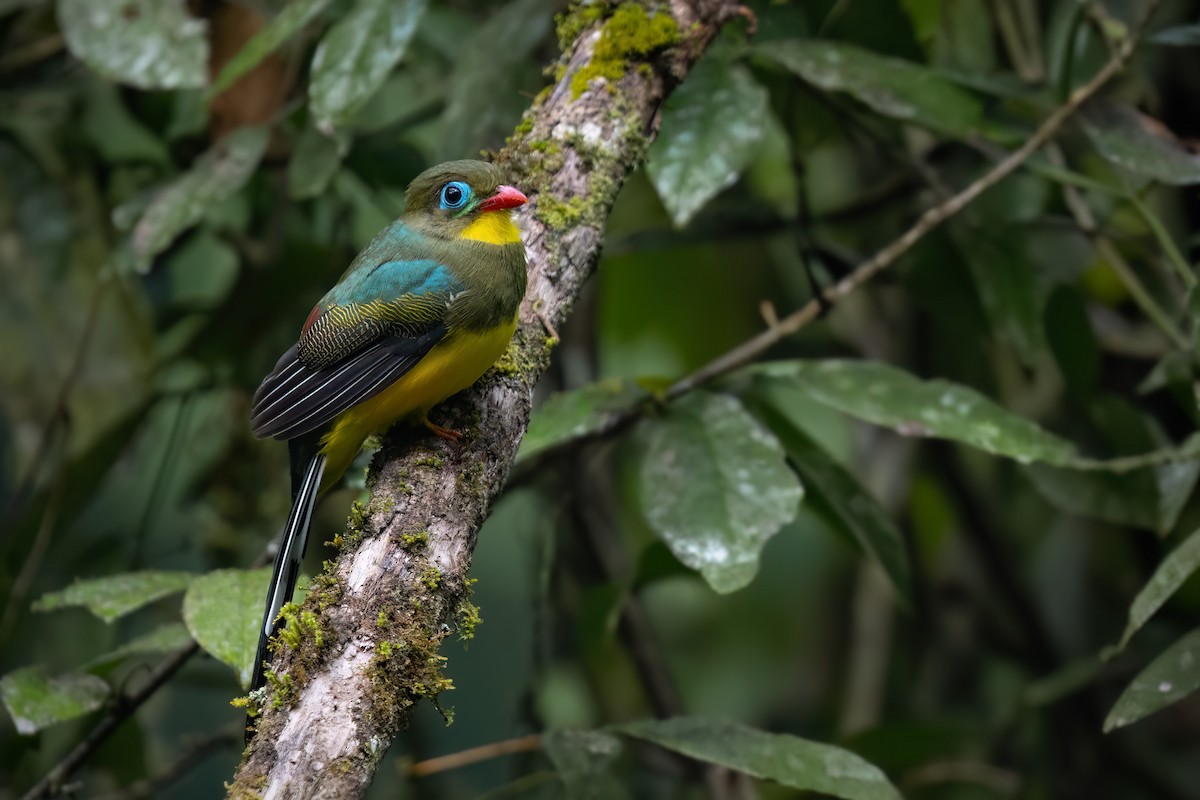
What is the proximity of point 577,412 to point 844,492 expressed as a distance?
68 centimetres

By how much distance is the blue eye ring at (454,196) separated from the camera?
2330 millimetres

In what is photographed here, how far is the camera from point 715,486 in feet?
7.80

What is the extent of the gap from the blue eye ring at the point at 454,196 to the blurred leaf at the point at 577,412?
0.46 m

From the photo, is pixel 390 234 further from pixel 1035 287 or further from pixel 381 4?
pixel 1035 287

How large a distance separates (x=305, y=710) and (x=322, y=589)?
9.2 inches

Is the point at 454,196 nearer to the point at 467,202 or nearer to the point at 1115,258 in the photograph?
the point at 467,202

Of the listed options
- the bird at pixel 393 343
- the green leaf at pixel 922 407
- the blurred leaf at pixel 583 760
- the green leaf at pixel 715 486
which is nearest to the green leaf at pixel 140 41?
the bird at pixel 393 343


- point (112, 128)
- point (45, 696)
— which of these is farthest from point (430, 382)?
point (112, 128)

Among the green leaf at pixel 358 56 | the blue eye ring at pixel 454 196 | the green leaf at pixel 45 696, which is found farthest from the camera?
the green leaf at pixel 358 56

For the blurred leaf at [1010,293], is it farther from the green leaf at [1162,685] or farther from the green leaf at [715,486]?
the green leaf at [1162,685]

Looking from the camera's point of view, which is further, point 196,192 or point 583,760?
point 196,192

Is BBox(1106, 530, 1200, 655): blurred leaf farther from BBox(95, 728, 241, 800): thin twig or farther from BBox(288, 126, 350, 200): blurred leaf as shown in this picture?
BBox(95, 728, 241, 800): thin twig

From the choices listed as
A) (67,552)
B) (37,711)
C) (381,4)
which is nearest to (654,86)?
(381,4)

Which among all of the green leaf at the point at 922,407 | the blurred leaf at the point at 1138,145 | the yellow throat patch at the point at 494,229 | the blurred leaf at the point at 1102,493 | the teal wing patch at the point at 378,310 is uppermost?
the yellow throat patch at the point at 494,229
